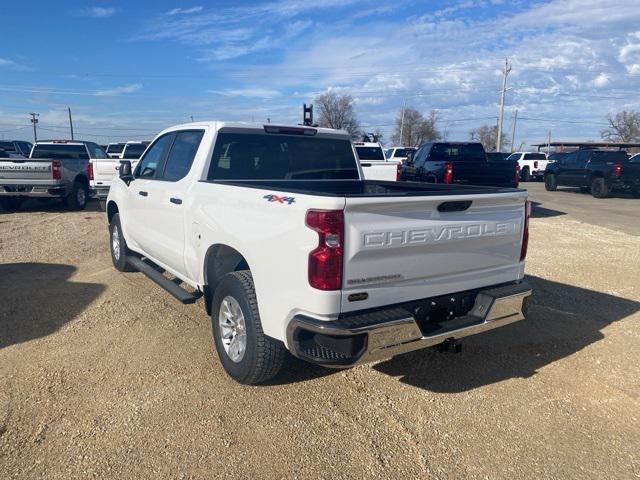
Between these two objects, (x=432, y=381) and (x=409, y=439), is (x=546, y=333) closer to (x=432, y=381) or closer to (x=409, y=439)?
(x=432, y=381)

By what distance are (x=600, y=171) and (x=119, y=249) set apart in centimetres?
1911

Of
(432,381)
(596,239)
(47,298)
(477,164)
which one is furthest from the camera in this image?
(477,164)

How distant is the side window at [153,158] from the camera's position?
A: 544cm

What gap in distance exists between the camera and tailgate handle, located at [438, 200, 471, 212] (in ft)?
10.8

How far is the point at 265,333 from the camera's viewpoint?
3404mm

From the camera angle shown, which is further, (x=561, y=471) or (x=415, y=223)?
(x=415, y=223)

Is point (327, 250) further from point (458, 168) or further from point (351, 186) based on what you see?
point (458, 168)

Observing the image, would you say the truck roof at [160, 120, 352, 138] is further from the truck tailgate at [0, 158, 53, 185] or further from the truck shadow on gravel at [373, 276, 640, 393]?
the truck tailgate at [0, 158, 53, 185]

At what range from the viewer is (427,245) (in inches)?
129

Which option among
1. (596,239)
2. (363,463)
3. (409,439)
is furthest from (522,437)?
(596,239)

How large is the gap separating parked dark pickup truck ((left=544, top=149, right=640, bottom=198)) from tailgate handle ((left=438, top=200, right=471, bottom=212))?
19018 mm

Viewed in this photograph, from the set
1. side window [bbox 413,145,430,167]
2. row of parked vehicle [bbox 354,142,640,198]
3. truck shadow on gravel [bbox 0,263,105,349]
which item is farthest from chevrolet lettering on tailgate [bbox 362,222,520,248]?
side window [bbox 413,145,430,167]

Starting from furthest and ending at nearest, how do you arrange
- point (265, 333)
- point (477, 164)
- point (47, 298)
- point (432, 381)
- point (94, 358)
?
point (477, 164) < point (47, 298) < point (94, 358) < point (432, 381) < point (265, 333)

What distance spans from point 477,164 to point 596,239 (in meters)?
3.08
